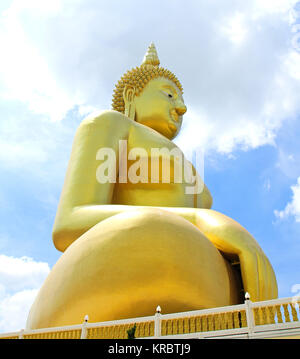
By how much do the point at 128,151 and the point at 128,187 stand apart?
73cm

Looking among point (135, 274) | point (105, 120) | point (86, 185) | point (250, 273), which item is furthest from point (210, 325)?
point (105, 120)

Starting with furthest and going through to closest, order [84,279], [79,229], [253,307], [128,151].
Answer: [128,151] < [79,229] < [84,279] < [253,307]

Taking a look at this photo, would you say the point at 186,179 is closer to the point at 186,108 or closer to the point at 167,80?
the point at 186,108

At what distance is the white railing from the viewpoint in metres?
4.12

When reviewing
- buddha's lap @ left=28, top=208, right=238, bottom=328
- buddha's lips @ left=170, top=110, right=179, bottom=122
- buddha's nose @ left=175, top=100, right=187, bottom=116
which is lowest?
buddha's lap @ left=28, top=208, right=238, bottom=328

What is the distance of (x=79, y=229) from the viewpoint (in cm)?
690

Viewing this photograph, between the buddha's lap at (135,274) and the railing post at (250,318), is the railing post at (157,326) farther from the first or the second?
the railing post at (250,318)

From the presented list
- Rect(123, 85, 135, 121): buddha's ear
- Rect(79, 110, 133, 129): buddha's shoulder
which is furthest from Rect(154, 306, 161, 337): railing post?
Rect(123, 85, 135, 121): buddha's ear

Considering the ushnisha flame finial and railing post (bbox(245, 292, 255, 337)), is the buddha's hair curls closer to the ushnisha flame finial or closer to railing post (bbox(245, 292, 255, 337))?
the ushnisha flame finial

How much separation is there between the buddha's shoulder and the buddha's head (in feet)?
4.97

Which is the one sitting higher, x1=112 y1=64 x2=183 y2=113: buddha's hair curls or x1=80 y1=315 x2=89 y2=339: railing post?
x1=112 y1=64 x2=183 y2=113: buddha's hair curls

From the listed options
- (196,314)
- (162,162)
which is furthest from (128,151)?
(196,314)

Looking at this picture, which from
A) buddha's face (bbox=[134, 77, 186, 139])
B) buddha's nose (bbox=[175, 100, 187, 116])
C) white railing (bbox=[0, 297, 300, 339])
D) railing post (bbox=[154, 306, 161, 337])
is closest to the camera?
white railing (bbox=[0, 297, 300, 339])
